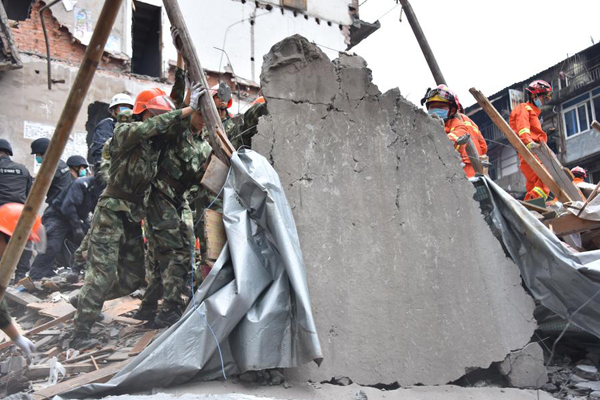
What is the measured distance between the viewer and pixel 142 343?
447cm

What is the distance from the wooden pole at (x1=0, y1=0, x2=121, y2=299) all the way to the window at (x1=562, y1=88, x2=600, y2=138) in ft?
78.4

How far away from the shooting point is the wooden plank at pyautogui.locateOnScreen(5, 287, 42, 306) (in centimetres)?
621

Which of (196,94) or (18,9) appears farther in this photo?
(18,9)

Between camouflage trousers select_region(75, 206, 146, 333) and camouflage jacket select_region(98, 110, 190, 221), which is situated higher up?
camouflage jacket select_region(98, 110, 190, 221)

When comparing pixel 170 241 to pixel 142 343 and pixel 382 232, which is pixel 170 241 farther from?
pixel 382 232

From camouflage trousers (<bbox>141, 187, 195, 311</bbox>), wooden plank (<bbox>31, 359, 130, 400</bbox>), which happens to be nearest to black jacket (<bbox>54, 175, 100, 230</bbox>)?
camouflage trousers (<bbox>141, 187, 195, 311</bbox>)

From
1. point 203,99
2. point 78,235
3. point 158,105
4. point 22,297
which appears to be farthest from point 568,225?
point 78,235

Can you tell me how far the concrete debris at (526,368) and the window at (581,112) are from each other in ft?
70.6

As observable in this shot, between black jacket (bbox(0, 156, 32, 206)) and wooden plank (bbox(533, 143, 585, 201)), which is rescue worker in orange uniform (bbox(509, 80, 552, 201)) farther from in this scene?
black jacket (bbox(0, 156, 32, 206))

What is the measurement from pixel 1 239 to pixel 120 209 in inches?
45.6

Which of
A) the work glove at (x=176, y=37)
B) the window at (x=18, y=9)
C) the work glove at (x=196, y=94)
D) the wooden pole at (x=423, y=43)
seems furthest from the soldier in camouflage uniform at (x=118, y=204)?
the window at (x=18, y=9)

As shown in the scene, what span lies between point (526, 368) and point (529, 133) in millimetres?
3664

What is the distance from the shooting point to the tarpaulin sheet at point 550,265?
13.3ft

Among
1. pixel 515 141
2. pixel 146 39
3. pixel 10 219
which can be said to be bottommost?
pixel 10 219
